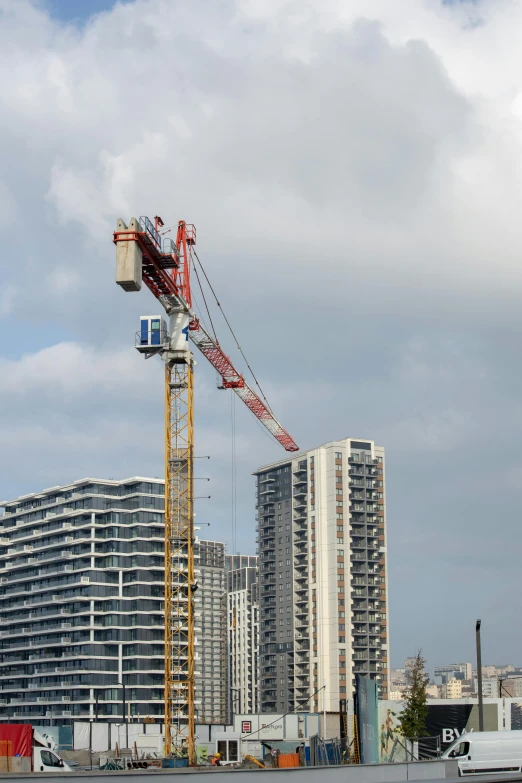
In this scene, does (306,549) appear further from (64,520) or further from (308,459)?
(64,520)

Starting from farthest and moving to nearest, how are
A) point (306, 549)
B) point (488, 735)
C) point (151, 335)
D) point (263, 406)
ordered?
point (306, 549) < point (263, 406) < point (151, 335) < point (488, 735)

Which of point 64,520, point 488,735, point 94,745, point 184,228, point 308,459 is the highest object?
point 184,228

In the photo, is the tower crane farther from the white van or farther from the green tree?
the white van

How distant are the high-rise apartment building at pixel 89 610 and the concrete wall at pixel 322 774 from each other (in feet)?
345

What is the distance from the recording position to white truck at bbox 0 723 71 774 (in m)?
33.2

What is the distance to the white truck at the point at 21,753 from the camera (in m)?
33.2

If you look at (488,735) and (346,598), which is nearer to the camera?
(488,735)

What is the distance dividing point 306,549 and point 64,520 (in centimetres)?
3867

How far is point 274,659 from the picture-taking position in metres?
161

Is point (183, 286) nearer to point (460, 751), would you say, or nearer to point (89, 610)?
point (460, 751)

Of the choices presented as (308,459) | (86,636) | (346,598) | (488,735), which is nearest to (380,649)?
(346,598)

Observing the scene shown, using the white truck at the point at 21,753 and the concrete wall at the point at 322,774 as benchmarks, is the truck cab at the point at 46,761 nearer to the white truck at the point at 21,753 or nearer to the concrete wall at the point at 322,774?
the white truck at the point at 21,753

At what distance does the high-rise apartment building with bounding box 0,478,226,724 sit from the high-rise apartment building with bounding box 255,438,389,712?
26418mm

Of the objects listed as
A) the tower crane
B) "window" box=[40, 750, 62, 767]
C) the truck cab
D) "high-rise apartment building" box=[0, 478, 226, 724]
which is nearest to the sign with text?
the truck cab
